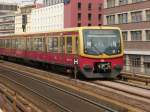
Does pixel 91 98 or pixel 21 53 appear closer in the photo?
pixel 91 98

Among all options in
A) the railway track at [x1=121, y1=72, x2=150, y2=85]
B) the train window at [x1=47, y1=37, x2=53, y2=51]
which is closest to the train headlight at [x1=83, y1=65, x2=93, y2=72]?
the railway track at [x1=121, y1=72, x2=150, y2=85]

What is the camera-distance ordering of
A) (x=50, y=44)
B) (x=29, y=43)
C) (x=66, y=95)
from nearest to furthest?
1. (x=66, y=95)
2. (x=50, y=44)
3. (x=29, y=43)

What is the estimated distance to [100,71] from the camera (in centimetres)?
2484

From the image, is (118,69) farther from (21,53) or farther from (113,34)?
(21,53)

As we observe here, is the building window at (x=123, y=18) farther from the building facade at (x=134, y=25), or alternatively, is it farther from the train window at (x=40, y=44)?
the train window at (x=40, y=44)

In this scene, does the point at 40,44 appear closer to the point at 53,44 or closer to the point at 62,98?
the point at 53,44

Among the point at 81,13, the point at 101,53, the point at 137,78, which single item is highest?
the point at 81,13

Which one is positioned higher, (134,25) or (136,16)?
(136,16)

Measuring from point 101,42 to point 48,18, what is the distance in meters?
107

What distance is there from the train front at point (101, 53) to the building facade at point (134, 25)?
84.1 ft

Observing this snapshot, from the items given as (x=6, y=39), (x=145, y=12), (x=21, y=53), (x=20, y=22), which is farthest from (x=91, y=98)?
(x=20, y=22)

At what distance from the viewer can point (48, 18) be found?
13125 centimetres

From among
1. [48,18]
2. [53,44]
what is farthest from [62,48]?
[48,18]

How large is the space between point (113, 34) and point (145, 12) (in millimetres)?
30696
